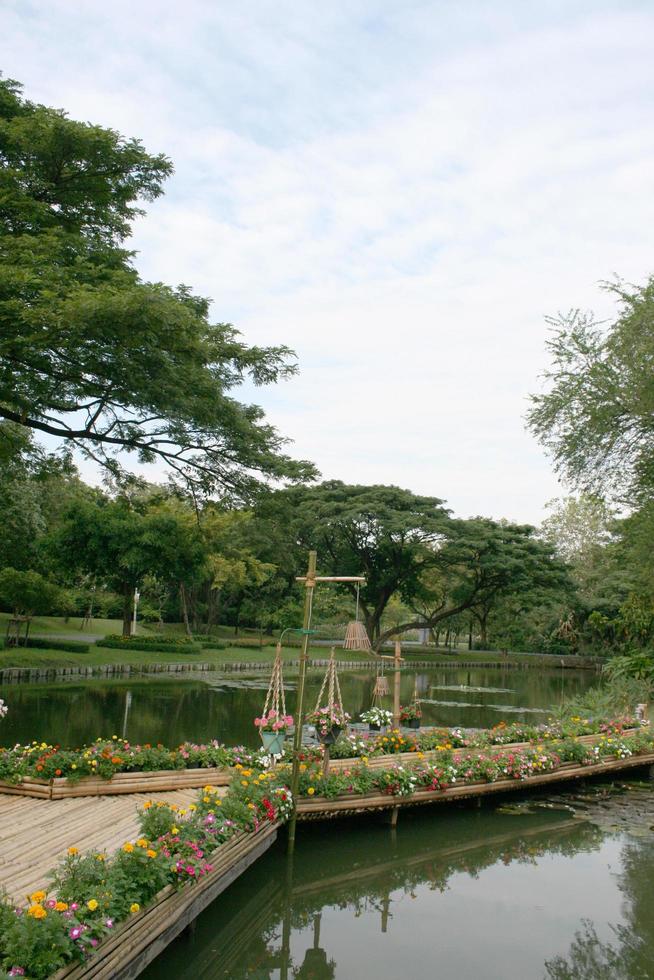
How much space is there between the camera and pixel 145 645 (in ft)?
108

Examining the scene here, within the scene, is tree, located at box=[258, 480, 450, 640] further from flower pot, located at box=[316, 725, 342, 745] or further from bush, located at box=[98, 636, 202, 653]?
flower pot, located at box=[316, 725, 342, 745]

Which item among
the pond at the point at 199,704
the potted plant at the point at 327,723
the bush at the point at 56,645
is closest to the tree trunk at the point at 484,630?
the pond at the point at 199,704

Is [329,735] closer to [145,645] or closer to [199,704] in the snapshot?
[199,704]

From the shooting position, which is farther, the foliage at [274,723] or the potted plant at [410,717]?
the potted plant at [410,717]

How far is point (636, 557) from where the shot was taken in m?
18.3

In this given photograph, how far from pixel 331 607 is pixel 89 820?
42.2 m

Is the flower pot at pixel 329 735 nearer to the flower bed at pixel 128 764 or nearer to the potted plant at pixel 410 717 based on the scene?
the flower bed at pixel 128 764

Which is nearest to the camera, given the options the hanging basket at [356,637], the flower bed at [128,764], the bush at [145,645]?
the flower bed at [128,764]

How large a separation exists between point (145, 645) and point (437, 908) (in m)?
27.0

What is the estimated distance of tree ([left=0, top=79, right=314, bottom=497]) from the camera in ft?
38.7

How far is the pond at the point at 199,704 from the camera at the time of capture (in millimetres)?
16062

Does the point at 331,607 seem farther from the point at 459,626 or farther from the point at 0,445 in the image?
the point at 0,445

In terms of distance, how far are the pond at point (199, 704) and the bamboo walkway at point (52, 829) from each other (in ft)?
20.7

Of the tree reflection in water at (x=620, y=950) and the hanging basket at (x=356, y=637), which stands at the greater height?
the hanging basket at (x=356, y=637)
